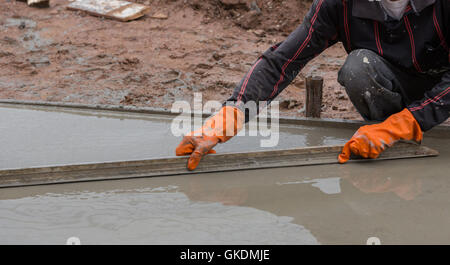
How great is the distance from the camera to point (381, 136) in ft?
7.88

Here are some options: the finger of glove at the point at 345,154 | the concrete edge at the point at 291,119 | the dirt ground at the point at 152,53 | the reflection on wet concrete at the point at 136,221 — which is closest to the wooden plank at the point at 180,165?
the finger of glove at the point at 345,154

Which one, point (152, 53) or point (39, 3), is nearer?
point (152, 53)

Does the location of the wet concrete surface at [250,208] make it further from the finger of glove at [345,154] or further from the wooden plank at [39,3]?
the wooden plank at [39,3]

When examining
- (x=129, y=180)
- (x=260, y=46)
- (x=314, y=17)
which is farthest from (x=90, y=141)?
(x=260, y=46)

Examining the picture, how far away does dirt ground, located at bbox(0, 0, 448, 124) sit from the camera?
14.4 feet

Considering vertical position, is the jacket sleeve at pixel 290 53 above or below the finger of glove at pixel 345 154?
above

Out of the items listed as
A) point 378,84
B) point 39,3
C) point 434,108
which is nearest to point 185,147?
point 378,84

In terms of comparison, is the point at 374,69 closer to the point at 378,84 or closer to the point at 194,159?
the point at 378,84

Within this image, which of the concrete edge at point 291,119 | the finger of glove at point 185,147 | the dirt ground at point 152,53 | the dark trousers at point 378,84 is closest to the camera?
the finger of glove at point 185,147

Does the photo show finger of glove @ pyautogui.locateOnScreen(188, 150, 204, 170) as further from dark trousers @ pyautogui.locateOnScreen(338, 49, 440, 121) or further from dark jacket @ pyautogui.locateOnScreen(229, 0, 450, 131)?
dark trousers @ pyautogui.locateOnScreen(338, 49, 440, 121)

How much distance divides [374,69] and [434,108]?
36 centimetres

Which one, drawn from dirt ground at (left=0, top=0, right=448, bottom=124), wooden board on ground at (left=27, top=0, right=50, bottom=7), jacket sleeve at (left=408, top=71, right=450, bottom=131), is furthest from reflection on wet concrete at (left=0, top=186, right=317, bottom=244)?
wooden board on ground at (left=27, top=0, right=50, bottom=7)

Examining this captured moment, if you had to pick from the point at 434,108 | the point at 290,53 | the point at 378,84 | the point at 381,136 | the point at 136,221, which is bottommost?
the point at 136,221

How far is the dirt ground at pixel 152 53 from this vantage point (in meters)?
4.39
